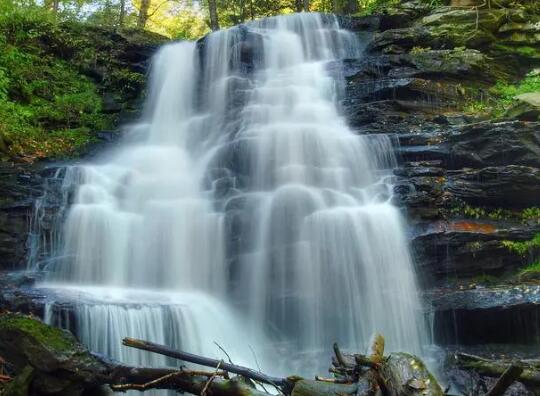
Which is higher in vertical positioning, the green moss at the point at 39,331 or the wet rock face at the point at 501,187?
the wet rock face at the point at 501,187

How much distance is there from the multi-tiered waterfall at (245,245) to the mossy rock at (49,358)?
151 cm

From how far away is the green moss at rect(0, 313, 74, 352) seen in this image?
14.9ft

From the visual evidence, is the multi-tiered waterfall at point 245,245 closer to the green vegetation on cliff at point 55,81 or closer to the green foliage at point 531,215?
the green vegetation on cliff at point 55,81

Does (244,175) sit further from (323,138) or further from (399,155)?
(399,155)

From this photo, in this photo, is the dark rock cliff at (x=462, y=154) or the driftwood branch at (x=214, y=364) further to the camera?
the dark rock cliff at (x=462, y=154)

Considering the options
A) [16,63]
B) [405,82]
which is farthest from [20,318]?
[16,63]

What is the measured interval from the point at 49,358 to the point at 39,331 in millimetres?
356

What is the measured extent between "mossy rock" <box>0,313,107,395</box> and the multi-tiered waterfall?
1.51 meters

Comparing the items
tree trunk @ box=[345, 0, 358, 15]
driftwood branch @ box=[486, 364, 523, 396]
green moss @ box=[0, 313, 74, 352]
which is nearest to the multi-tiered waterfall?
green moss @ box=[0, 313, 74, 352]

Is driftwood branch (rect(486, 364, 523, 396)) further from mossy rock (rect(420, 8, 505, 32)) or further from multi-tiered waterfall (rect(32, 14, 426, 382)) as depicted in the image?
mossy rock (rect(420, 8, 505, 32))

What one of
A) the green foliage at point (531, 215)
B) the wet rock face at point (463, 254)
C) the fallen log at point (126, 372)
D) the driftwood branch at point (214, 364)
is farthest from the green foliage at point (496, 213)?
the driftwood branch at point (214, 364)

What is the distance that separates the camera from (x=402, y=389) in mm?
3531

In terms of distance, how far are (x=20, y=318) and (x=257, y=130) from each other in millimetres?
7389

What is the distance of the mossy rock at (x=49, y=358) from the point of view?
439cm
